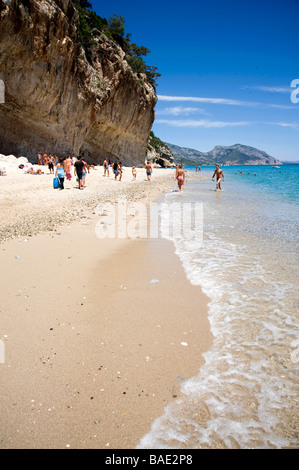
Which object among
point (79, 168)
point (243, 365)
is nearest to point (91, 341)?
point (243, 365)

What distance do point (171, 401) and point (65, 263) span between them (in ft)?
10.5

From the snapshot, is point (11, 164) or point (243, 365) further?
point (11, 164)

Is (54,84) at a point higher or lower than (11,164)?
higher

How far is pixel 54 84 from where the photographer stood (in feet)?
73.4

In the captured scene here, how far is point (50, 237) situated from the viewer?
601cm

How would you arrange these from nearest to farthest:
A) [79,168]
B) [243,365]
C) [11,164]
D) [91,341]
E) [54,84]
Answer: [243,365] < [91,341] < [79,168] < [11,164] < [54,84]

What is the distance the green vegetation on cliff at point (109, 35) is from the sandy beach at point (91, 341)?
1220 inches

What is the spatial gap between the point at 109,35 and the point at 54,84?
1849cm

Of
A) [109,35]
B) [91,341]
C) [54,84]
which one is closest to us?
[91,341]

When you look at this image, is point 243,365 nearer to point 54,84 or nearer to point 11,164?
point 11,164

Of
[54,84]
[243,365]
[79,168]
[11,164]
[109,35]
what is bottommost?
[243,365]

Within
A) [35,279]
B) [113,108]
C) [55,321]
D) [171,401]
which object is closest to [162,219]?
[35,279]

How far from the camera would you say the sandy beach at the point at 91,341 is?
182cm
